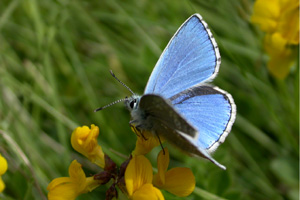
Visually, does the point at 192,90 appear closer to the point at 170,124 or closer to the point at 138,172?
the point at 170,124

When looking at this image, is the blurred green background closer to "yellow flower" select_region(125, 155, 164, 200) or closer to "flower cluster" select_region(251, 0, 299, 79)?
"flower cluster" select_region(251, 0, 299, 79)

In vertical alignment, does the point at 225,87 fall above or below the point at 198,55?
below

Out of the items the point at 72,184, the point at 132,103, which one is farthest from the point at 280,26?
the point at 72,184

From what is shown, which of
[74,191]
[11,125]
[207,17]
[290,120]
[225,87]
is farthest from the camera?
[207,17]

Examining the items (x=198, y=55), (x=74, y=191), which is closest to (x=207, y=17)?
(x=198, y=55)

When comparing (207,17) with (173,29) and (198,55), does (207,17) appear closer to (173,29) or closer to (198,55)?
(173,29)

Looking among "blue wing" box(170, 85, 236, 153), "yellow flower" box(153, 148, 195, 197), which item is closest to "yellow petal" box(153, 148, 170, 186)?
"yellow flower" box(153, 148, 195, 197)
